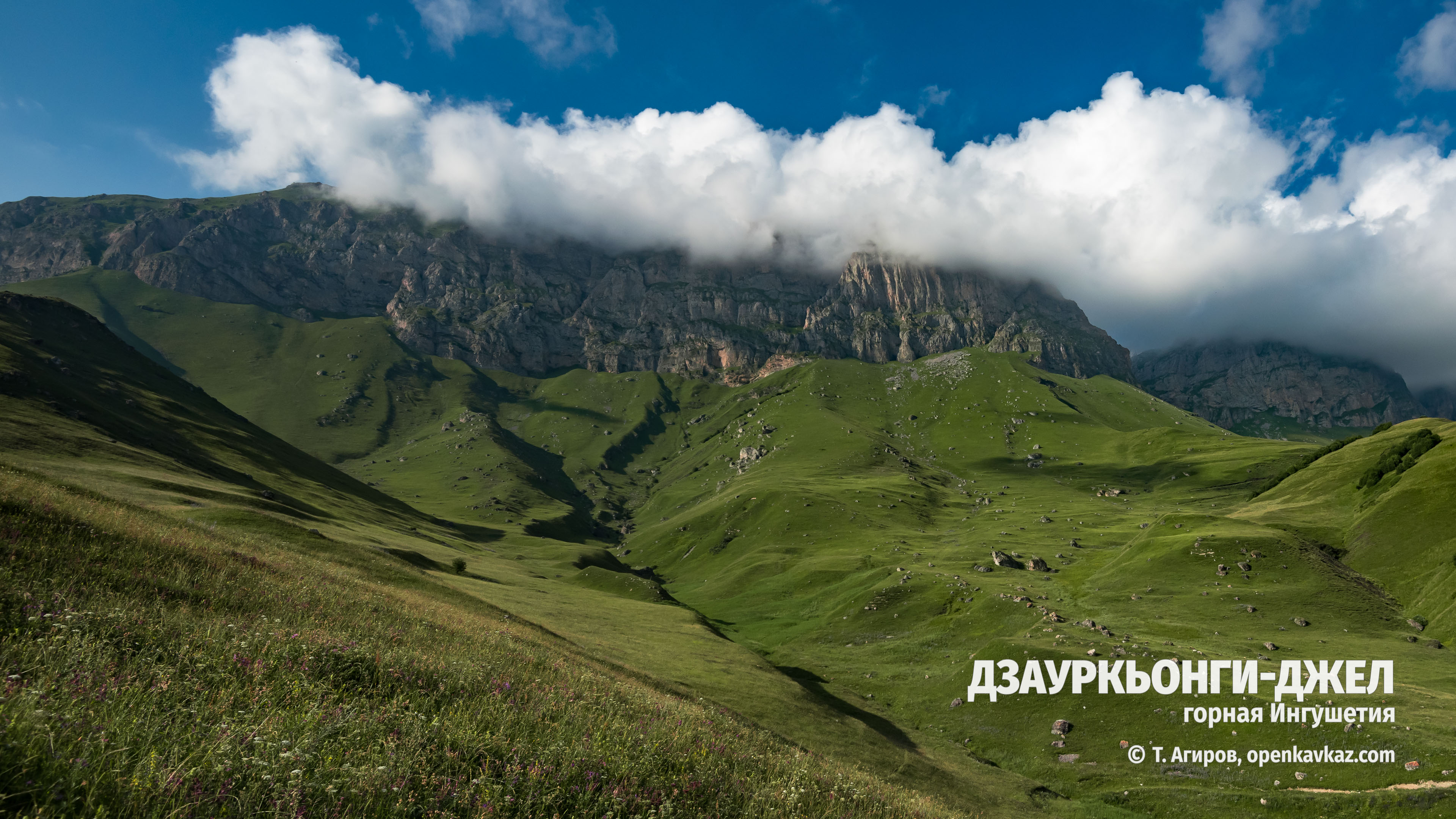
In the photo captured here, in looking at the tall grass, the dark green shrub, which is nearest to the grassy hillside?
the dark green shrub

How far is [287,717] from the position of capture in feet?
26.5

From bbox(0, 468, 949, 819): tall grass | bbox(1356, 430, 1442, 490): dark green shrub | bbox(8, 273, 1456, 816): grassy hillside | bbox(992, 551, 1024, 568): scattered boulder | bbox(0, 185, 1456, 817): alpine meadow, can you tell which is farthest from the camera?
bbox(992, 551, 1024, 568): scattered boulder

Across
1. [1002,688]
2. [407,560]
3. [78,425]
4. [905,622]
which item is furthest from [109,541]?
[78,425]

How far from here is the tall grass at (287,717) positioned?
594 centimetres

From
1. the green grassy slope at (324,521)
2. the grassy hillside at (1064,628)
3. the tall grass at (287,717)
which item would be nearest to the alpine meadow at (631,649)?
the tall grass at (287,717)

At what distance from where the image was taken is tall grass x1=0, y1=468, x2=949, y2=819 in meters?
5.94

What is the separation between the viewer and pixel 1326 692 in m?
46.0

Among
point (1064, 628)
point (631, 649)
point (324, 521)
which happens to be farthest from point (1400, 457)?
point (324, 521)

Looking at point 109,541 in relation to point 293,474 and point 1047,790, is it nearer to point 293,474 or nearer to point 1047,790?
point 1047,790

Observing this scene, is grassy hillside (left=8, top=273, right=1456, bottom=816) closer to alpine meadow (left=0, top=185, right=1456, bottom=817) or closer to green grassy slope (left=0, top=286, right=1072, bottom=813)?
alpine meadow (left=0, top=185, right=1456, bottom=817)

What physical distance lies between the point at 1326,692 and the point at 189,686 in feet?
227

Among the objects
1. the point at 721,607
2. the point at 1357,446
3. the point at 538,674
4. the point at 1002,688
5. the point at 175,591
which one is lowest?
the point at 721,607

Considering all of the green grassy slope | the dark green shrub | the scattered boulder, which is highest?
the dark green shrub

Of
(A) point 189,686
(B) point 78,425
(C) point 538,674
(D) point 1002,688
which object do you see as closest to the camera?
(A) point 189,686
